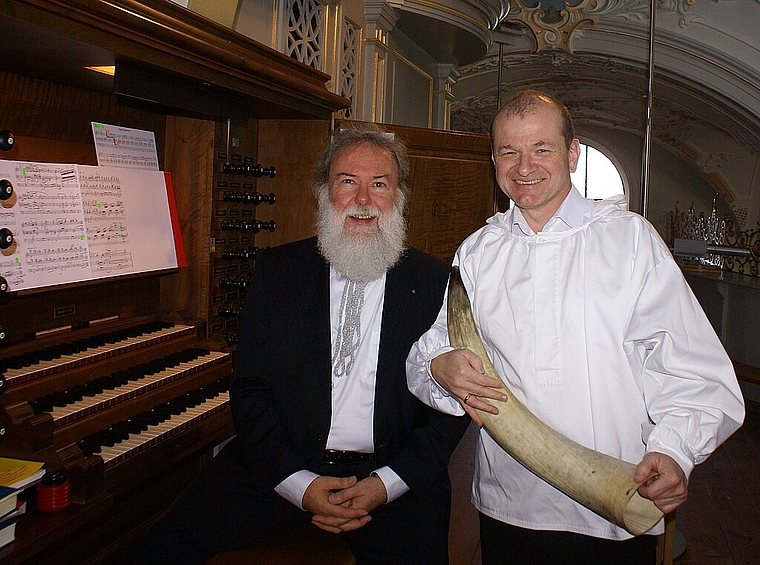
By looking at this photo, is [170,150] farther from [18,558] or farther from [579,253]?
[579,253]

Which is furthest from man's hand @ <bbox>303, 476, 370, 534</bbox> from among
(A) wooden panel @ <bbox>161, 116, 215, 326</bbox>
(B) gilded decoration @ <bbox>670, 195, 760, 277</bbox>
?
(B) gilded decoration @ <bbox>670, 195, 760, 277</bbox>

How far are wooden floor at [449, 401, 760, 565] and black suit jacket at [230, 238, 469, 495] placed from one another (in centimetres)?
146

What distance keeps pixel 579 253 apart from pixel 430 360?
0.51 m

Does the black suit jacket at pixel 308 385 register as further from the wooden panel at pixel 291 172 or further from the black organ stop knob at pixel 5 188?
the wooden panel at pixel 291 172

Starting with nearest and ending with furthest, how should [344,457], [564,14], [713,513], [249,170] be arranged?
1. [344,457]
2. [249,170]
3. [713,513]
4. [564,14]

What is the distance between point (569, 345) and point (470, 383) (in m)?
0.28

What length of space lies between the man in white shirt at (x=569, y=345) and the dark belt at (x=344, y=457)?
55 cm

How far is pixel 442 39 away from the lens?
682cm

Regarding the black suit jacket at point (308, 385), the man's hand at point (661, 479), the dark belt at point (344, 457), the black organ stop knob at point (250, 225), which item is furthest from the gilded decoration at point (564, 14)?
the man's hand at point (661, 479)

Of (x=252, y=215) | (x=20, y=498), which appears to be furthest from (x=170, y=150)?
(x=20, y=498)

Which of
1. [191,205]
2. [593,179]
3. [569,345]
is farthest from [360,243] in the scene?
[593,179]

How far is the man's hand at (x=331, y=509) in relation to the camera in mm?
2215

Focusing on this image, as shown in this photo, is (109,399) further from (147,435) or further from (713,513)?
(713,513)

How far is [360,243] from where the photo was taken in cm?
266
